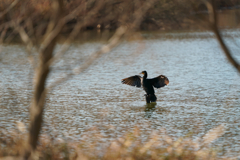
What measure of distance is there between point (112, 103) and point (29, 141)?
6031mm

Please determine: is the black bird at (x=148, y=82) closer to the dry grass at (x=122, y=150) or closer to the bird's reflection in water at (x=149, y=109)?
the bird's reflection in water at (x=149, y=109)

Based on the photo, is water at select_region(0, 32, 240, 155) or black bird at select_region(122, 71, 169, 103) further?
black bird at select_region(122, 71, 169, 103)

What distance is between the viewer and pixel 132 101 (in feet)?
31.7

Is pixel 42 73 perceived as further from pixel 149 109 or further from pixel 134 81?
pixel 134 81

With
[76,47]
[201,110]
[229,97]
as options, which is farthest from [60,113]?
[76,47]

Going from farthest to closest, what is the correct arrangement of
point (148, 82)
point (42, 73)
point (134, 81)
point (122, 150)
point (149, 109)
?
point (134, 81) → point (148, 82) → point (149, 109) → point (122, 150) → point (42, 73)

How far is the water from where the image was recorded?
281 inches

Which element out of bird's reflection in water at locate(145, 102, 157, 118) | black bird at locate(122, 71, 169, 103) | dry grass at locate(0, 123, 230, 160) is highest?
black bird at locate(122, 71, 169, 103)

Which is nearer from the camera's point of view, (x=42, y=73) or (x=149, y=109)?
(x=42, y=73)

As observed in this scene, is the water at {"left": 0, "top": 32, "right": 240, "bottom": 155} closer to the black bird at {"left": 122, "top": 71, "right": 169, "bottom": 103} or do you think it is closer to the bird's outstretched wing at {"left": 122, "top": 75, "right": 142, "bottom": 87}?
the black bird at {"left": 122, "top": 71, "right": 169, "bottom": 103}

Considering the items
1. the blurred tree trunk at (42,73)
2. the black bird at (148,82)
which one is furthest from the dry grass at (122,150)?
the black bird at (148,82)

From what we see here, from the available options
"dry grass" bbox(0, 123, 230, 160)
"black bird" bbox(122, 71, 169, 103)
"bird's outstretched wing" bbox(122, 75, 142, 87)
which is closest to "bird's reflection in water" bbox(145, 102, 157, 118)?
"black bird" bbox(122, 71, 169, 103)

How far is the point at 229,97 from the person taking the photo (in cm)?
971

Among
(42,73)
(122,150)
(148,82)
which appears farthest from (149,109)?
(42,73)
